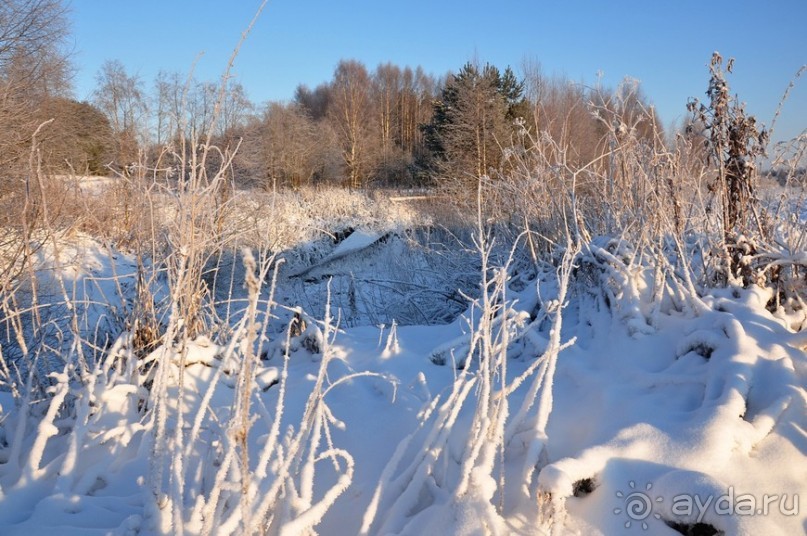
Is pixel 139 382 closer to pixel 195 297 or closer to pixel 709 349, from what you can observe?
pixel 195 297

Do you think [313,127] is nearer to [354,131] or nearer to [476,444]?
[354,131]

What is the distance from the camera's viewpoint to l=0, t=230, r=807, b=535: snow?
4.69ft

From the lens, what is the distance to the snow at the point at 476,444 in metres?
1.43

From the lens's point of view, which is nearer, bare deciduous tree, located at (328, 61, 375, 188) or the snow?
the snow

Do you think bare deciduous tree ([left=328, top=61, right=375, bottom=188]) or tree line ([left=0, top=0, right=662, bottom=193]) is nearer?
tree line ([left=0, top=0, right=662, bottom=193])

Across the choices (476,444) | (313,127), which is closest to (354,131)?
(313,127)

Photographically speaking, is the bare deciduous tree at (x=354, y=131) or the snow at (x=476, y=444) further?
the bare deciduous tree at (x=354, y=131)

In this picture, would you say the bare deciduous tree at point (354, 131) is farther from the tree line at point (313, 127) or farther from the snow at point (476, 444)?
the snow at point (476, 444)

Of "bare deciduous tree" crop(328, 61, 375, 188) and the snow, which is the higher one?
"bare deciduous tree" crop(328, 61, 375, 188)

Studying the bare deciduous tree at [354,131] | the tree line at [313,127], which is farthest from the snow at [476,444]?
the bare deciduous tree at [354,131]

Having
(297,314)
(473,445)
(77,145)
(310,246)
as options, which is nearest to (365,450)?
(473,445)

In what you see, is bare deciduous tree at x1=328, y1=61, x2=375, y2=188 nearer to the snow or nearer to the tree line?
the tree line

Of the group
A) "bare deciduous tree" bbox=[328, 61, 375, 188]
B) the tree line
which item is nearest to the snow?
the tree line

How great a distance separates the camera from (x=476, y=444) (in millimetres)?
1477
